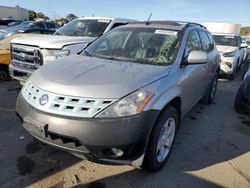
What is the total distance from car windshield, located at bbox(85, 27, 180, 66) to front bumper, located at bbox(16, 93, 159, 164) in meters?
1.03

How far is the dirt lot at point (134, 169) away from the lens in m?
2.65

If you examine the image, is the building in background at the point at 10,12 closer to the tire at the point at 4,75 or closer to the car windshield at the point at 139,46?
the tire at the point at 4,75

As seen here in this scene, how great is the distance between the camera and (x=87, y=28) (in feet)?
20.3

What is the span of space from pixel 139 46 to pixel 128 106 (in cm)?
140

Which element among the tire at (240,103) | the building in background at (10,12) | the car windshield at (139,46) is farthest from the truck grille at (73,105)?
the building in background at (10,12)

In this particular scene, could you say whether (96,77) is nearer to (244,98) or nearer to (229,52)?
(244,98)

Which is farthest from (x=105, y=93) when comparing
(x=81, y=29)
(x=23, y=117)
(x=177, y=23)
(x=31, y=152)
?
(x=81, y=29)

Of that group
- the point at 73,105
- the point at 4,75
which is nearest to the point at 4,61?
the point at 4,75

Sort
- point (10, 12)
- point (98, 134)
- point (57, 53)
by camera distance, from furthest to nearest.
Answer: point (10, 12)
point (57, 53)
point (98, 134)

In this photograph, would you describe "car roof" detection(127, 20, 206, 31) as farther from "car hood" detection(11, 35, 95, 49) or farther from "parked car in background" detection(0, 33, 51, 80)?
"parked car in background" detection(0, 33, 51, 80)

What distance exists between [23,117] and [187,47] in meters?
2.35

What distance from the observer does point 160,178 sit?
275 cm

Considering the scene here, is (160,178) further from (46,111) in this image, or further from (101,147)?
(46,111)

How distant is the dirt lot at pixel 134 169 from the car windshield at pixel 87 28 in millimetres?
2821
